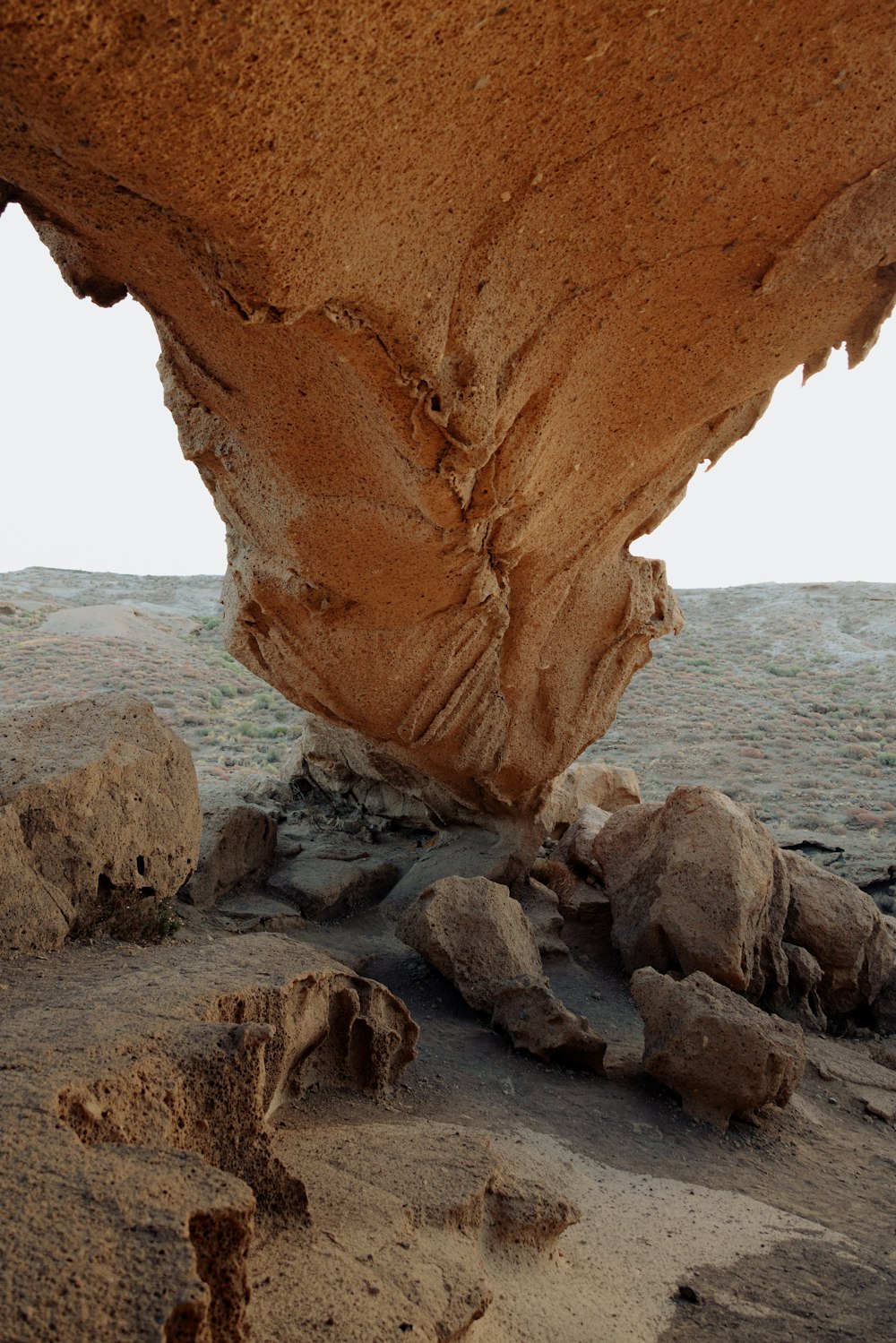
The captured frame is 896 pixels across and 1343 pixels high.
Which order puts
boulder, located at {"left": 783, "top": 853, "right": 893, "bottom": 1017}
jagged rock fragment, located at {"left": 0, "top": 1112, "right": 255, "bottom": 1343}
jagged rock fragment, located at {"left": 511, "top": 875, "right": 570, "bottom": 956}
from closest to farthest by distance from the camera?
jagged rock fragment, located at {"left": 0, "top": 1112, "right": 255, "bottom": 1343} < boulder, located at {"left": 783, "top": 853, "right": 893, "bottom": 1017} < jagged rock fragment, located at {"left": 511, "top": 875, "right": 570, "bottom": 956}

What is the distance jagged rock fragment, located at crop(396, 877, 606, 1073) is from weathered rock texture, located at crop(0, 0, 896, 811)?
1369 mm

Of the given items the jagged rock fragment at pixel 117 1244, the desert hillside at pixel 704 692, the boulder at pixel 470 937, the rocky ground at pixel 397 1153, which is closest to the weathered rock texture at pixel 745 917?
the rocky ground at pixel 397 1153

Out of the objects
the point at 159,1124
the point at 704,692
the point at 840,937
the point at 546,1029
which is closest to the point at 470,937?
the point at 546,1029

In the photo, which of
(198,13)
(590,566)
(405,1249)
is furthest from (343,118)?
(590,566)

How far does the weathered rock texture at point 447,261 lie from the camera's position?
7.68 feet

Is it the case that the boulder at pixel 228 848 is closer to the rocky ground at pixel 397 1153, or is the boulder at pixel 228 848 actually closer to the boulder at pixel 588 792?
the rocky ground at pixel 397 1153

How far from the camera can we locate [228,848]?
22.1 ft

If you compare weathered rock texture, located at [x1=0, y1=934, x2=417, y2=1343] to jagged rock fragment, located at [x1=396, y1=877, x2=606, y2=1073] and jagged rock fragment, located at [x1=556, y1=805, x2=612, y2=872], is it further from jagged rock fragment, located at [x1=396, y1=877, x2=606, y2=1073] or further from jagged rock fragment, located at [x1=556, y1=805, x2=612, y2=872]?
jagged rock fragment, located at [x1=556, y1=805, x2=612, y2=872]

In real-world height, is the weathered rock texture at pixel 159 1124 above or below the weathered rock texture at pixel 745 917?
above

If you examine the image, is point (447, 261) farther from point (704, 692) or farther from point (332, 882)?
point (704, 692)

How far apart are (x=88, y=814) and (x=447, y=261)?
2.80 meters

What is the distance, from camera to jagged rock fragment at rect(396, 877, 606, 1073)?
526 cm

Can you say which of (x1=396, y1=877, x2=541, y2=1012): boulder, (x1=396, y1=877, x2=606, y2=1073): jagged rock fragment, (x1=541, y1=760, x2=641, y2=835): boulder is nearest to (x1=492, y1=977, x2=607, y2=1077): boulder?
(x1=396, y1=877, x2=606, y2=1073): jagged rock fragment

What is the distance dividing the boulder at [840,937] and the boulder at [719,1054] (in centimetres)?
156
